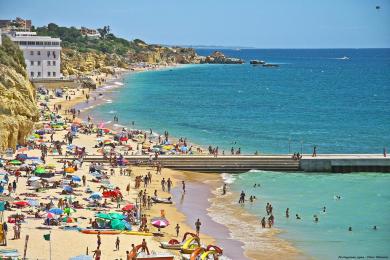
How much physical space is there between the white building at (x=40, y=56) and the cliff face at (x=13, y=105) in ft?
135

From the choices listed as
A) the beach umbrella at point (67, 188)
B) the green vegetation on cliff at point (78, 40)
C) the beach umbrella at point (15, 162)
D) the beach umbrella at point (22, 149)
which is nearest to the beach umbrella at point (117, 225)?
the beach umbrella at point (67, 188)

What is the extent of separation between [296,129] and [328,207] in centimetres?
3043

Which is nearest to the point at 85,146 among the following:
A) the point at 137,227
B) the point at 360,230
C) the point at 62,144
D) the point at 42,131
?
the point at 62,144

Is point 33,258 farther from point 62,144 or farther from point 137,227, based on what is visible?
point 62,144

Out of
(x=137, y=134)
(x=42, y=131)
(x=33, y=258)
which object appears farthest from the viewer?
(x=137, y=134)

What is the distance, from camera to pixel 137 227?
30094 mm

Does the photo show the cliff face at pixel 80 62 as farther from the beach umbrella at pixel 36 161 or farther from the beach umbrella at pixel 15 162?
the beach umbrella at pixel 15 162

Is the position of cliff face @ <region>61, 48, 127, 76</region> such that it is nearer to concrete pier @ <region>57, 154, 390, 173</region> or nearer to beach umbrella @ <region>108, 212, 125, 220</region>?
concrete pier @ <region>57, 154, 390, 173</region>

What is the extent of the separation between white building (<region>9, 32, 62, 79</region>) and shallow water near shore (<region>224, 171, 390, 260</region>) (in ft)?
178

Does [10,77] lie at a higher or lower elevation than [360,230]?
higher

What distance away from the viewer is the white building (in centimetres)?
9175

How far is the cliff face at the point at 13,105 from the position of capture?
41844mm

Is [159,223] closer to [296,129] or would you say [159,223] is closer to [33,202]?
[33,202]

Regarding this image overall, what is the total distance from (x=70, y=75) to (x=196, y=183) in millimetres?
74954
